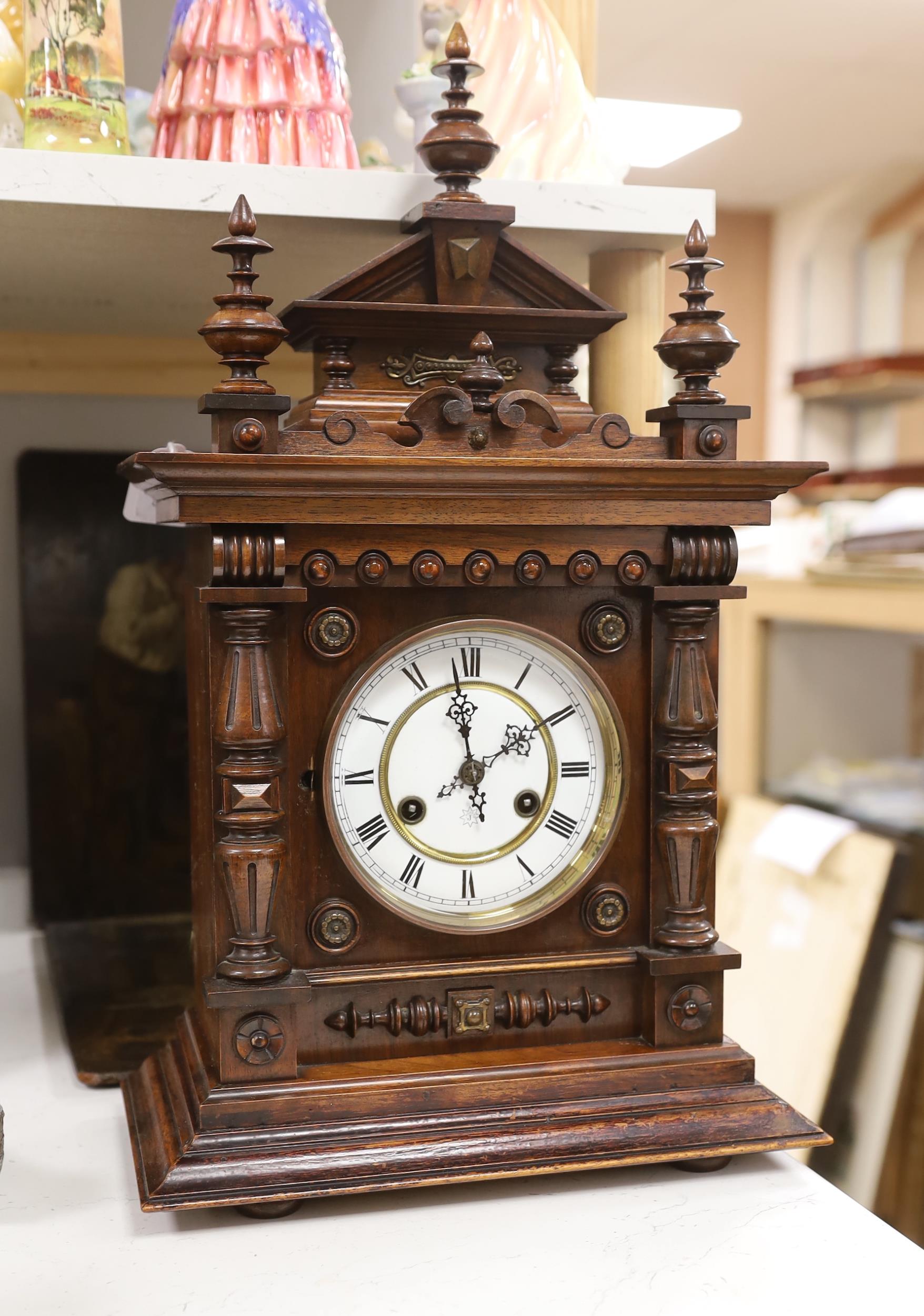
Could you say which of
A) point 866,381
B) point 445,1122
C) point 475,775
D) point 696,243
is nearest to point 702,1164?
point 445,1122

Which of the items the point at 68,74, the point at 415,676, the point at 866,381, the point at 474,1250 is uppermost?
the point at 866,381

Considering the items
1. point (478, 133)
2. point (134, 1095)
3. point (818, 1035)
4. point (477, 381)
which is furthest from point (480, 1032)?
point (818, 1035)

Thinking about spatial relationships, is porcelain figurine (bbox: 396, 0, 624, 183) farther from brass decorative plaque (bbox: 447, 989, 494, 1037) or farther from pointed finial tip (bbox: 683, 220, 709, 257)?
brass decorative plaque (bbox: 447, 989, 494, 1037)

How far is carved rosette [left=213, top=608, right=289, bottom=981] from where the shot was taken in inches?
Result: 28.8

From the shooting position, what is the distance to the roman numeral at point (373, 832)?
2.52 ft

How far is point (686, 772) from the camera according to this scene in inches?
31.6

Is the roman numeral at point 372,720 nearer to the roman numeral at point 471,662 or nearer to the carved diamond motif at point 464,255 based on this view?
the roman numeral at point 471,662

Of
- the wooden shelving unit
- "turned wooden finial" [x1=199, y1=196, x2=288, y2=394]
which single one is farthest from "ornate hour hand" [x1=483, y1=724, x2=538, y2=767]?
the wooden shelving unit

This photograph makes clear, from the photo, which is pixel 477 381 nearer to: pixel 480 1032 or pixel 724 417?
pixel 724 417

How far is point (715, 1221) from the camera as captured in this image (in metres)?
0.71

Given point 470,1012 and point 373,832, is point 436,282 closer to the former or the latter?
point 373,832

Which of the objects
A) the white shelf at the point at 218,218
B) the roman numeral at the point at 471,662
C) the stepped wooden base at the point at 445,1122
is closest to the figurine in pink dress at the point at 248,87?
the white shelf at the point at 218,218

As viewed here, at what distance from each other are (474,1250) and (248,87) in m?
0.73

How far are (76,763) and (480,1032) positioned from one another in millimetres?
642
